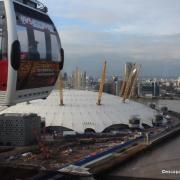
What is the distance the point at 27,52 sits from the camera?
12.7 meters

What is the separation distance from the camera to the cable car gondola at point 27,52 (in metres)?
12.0

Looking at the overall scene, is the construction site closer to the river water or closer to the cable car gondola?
the river water

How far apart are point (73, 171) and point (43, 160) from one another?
18.0 feet

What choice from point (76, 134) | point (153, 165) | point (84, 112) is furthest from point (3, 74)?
point (84, 112)

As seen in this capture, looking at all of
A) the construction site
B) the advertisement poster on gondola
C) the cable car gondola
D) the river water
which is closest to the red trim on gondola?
the cable car gondola

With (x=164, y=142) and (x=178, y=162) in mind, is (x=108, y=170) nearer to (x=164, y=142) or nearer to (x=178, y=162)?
(x=178, y=162)

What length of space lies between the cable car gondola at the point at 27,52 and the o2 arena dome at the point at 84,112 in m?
35.5

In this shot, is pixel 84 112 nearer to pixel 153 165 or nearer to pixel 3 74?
pixel 153 165

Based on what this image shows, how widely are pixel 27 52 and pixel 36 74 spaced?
990mm

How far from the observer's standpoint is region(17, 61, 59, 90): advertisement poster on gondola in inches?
494

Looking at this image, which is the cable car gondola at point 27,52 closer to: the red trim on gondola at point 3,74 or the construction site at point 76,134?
the red trim on gondola at point 3,74

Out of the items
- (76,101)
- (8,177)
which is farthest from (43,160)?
(76,101)

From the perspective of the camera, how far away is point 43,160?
95.0 ft

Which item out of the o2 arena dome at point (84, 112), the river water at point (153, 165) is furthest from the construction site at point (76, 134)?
the river water at point (153, 165)
